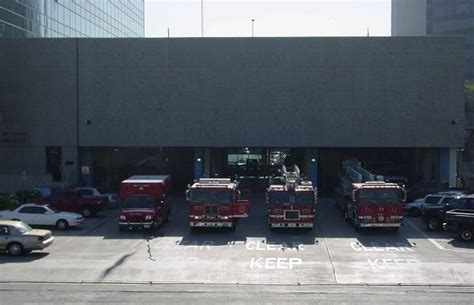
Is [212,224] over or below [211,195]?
below

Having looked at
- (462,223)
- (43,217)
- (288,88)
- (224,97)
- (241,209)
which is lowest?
(43,217)

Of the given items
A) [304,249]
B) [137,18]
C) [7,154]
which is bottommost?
[304,249]

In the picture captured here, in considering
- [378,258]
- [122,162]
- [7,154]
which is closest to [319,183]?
[122,162]

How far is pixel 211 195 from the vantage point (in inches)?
1271

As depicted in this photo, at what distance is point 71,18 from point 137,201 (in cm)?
5373

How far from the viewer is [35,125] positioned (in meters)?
49.4

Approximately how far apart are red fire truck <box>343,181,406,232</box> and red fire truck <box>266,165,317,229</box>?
223 cm

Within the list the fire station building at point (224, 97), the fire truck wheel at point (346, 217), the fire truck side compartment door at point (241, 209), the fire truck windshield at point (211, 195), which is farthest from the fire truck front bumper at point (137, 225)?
the fire station building at point (224, 97)

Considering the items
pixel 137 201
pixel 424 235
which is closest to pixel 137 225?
pixel 137 201

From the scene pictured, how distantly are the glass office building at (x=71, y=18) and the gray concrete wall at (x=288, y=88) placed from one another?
66.6 feet

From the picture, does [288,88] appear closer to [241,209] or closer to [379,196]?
[379,196]

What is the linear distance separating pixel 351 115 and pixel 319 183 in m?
7.39

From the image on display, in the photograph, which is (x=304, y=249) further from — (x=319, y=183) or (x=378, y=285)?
(x=319, y=183)

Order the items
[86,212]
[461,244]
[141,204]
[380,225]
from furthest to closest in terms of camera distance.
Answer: [86,212], [141,204], [380,225], [461,244]
